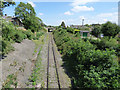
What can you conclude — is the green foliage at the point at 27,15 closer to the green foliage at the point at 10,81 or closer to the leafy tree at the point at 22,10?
the leafy tree at the point at 22,10

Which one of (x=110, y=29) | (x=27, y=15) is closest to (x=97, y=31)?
(x=110, y=29)

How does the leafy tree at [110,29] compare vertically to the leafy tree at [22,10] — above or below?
below

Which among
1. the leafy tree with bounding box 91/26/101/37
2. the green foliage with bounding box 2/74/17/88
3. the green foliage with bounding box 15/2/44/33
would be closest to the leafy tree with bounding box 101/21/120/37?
the leafy tree with bounding box 91/26/101/37

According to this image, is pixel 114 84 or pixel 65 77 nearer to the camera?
pixel 114 84

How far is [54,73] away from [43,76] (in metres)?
0.93

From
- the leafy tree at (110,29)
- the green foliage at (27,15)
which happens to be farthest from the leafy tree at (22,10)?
the leafy tree at (110,29)

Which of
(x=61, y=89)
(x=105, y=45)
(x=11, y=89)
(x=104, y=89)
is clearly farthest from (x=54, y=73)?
(x=105, y=45)

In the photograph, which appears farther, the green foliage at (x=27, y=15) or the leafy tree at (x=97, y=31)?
the leafy tree at (x=97, y=31)

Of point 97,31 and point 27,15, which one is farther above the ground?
point 27,15

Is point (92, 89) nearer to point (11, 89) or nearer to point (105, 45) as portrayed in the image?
point (11, 89)

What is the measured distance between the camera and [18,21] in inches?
1518

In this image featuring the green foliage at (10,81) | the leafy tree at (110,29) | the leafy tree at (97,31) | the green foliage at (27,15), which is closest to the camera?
the green foliage at (10,81)

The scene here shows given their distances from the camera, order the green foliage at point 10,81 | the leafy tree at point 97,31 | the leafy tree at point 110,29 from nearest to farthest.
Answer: the green foliage at point 10,81, the leafy tree at point 110,29, the leafy tree at point 97,31

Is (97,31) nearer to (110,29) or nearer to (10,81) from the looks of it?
(110,29)
